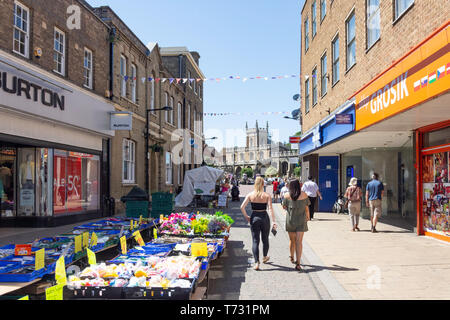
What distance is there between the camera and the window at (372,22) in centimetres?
1062

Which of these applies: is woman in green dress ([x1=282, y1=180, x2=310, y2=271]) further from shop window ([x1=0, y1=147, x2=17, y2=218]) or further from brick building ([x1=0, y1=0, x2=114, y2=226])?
shop window ([x1=0, y1=147, x2=17, y2=218])

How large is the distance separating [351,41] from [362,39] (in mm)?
1509

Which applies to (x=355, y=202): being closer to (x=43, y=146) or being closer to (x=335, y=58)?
(x=335, y=58)

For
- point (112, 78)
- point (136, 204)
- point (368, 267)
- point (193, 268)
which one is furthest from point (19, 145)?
point (368, 267)

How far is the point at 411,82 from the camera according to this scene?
7.43m

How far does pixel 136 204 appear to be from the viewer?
11148mm

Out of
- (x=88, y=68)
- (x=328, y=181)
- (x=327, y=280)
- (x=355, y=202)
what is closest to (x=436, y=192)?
(x=355, y=202)

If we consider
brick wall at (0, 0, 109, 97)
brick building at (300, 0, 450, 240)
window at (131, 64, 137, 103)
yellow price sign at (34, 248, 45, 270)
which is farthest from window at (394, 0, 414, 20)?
window at (131, 64, 137, 103)

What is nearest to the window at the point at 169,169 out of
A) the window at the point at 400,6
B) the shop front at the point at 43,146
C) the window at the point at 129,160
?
the window at the point at 129,160

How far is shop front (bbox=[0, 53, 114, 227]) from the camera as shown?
10.4 meters
